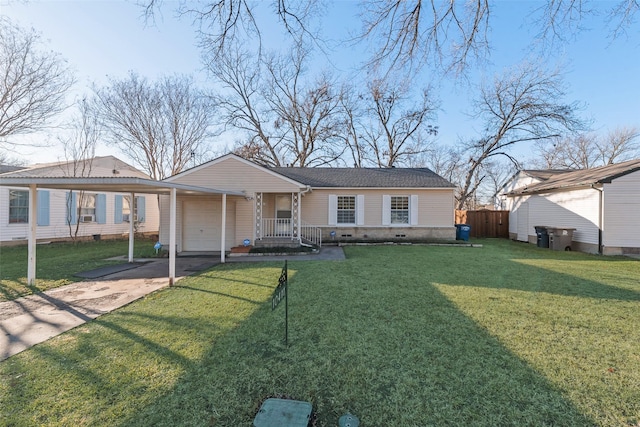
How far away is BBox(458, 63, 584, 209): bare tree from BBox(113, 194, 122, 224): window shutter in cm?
2321

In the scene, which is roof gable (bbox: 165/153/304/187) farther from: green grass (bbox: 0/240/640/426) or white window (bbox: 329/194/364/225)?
green grass (bbox: 0/240/640/426)

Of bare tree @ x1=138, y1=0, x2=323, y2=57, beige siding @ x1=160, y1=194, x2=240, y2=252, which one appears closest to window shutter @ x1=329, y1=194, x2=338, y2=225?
beige siding @ x1=160, y1=194, x2=240, y2=252

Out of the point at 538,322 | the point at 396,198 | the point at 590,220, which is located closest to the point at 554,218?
the point at 590,220

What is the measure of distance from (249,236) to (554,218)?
45.2 ft

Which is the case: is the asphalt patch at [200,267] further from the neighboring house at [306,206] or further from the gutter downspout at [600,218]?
the gutter downspout at [600,218]

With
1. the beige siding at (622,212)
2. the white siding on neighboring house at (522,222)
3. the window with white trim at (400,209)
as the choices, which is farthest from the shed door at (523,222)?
the window with white trim at (400,209)

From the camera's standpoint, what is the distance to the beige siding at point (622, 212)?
1024 cm

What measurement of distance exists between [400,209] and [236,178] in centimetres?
791

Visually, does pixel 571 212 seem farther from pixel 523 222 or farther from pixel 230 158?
pixel 230 158

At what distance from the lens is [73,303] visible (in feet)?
16.6

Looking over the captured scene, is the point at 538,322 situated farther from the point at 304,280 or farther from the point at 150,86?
the point at 150,86

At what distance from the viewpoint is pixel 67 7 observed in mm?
4125

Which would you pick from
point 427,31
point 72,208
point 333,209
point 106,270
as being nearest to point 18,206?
point 72,208

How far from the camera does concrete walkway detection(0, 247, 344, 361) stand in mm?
3791
